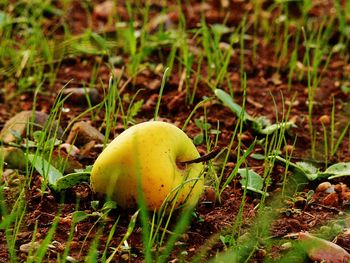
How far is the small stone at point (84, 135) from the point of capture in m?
→ 3.22

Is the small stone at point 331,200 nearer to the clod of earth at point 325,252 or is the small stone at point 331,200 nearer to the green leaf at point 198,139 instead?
the clod of earth at point 325,252

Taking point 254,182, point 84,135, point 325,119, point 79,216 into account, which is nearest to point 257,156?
point 254,182

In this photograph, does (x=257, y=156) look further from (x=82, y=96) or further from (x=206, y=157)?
(x=82, y=96)

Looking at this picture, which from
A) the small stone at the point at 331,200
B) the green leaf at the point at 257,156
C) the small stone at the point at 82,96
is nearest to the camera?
the small stone at the point at 331,200

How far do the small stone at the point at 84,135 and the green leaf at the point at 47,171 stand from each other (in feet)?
1.30

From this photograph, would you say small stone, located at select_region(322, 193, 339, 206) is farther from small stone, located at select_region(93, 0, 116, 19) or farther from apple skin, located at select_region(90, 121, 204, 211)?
small stone, located at select_region(93, 0, 116, 19)

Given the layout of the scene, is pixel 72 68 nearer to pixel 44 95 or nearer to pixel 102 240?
pixel 44 95

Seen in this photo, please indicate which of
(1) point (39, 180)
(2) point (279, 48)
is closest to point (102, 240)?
(1) point (39, 180)

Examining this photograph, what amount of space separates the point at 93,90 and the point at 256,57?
0.92 meters

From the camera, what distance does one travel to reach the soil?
2547 millimetres

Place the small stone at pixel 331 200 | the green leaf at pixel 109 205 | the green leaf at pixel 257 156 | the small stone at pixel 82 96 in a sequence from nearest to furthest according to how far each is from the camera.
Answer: the green leaf at pixel 109 205 → the small stone at pixel 331 200 → the green leaf at pixel 257 156 → the small stone at pixel 82 96

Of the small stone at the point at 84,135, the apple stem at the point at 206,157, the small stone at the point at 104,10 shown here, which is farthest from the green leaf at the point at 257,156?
the small stone at the point at 104,10

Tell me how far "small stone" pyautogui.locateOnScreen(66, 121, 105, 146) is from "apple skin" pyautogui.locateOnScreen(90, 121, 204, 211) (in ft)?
2.17

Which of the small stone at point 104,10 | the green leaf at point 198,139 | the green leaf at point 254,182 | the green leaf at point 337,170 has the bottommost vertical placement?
the green leaf at point 337,170
